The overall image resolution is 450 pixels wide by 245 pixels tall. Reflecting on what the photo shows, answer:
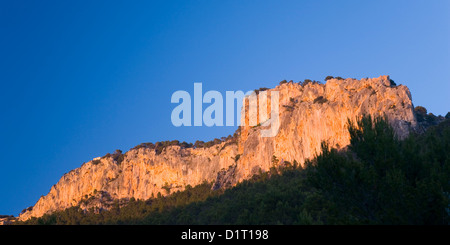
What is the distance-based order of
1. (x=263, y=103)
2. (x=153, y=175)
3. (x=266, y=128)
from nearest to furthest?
(x=266, y=128) → (x=263, y=103) → (x=153, y=175)

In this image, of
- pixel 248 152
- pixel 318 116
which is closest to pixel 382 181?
pixel 318 116

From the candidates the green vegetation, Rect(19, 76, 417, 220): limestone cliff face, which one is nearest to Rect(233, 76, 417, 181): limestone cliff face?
Rect(19, 76, 417, 220): limestone cliff face

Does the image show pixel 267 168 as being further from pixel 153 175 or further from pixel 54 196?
pixel 54 196

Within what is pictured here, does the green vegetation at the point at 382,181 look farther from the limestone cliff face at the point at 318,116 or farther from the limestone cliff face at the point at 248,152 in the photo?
the limestone cliff face at the point at 318,116

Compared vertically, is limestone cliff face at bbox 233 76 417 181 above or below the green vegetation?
above

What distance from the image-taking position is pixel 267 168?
4178 inches

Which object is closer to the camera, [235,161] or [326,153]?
[326,153]

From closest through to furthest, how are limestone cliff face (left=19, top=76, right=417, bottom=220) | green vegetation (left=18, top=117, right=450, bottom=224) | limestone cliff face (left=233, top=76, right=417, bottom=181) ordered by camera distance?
green vegetation (left=18, top=117, right=450, bottom=224) → limestone cliff face (left=233, top=76, right=417, bottom=181) → limestone cliff face (left=19, top=76, right=417, bottom=220)

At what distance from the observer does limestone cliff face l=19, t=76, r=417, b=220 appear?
89.6 metres

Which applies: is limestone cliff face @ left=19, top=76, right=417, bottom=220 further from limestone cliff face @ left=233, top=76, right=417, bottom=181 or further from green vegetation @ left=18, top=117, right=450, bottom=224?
green vegetation @ left=18, top=117, right=450, bottom=224
